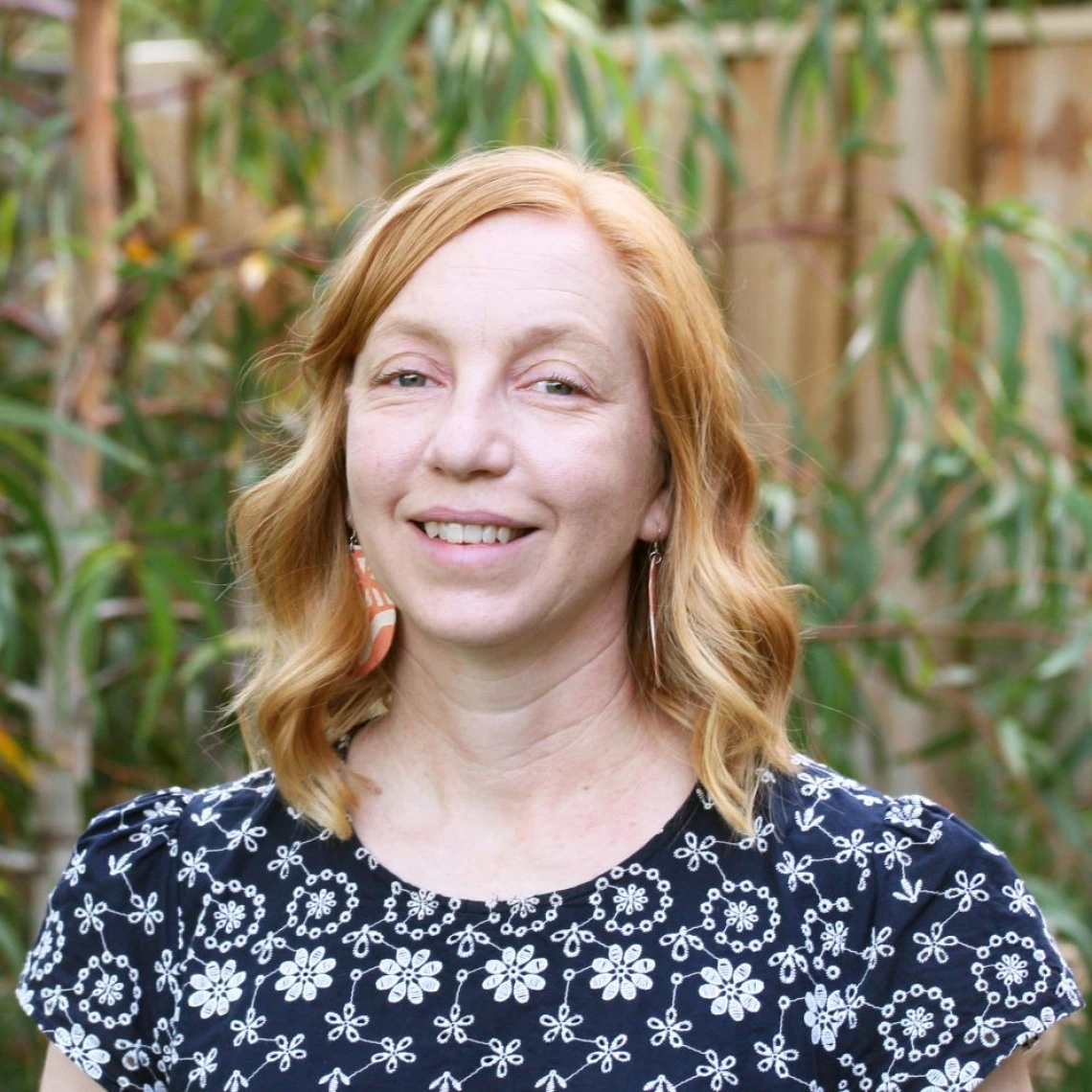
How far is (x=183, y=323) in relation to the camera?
2740 mm

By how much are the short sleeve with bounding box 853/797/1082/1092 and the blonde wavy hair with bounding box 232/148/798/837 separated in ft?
0.44

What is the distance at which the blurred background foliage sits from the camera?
239 centimetres

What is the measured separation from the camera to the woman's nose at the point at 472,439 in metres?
1.26

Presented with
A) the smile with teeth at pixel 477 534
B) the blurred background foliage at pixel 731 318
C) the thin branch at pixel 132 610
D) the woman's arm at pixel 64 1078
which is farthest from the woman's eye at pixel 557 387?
the thin branch at pixel 132 610

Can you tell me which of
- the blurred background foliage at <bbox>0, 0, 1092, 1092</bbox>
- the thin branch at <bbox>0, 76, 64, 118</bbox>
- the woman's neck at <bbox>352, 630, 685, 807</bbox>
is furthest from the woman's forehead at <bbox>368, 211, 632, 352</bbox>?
the thin branch at <bbox>0, 76, 64, 118</bbox>

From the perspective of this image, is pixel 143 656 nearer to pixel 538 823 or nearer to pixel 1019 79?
pixel 538 823

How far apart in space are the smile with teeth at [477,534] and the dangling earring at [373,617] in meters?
0.19

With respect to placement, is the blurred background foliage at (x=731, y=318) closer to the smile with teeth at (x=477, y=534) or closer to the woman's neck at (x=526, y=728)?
the woman's neck at (x=526, y=728)

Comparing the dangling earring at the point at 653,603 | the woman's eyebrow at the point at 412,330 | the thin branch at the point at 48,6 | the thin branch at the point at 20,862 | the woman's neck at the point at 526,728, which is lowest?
the thin branch at the point at 20,862

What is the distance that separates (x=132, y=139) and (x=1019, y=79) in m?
1.43

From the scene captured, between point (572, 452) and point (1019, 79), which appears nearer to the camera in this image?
point (572, 452)

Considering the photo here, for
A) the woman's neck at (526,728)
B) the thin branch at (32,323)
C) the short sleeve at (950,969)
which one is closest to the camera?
the short sleeve at (950,969)

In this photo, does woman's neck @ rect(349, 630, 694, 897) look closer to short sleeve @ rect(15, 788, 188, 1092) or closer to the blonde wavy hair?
the blonde wavy hair

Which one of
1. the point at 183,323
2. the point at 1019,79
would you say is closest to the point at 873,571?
the point at 1019,79
